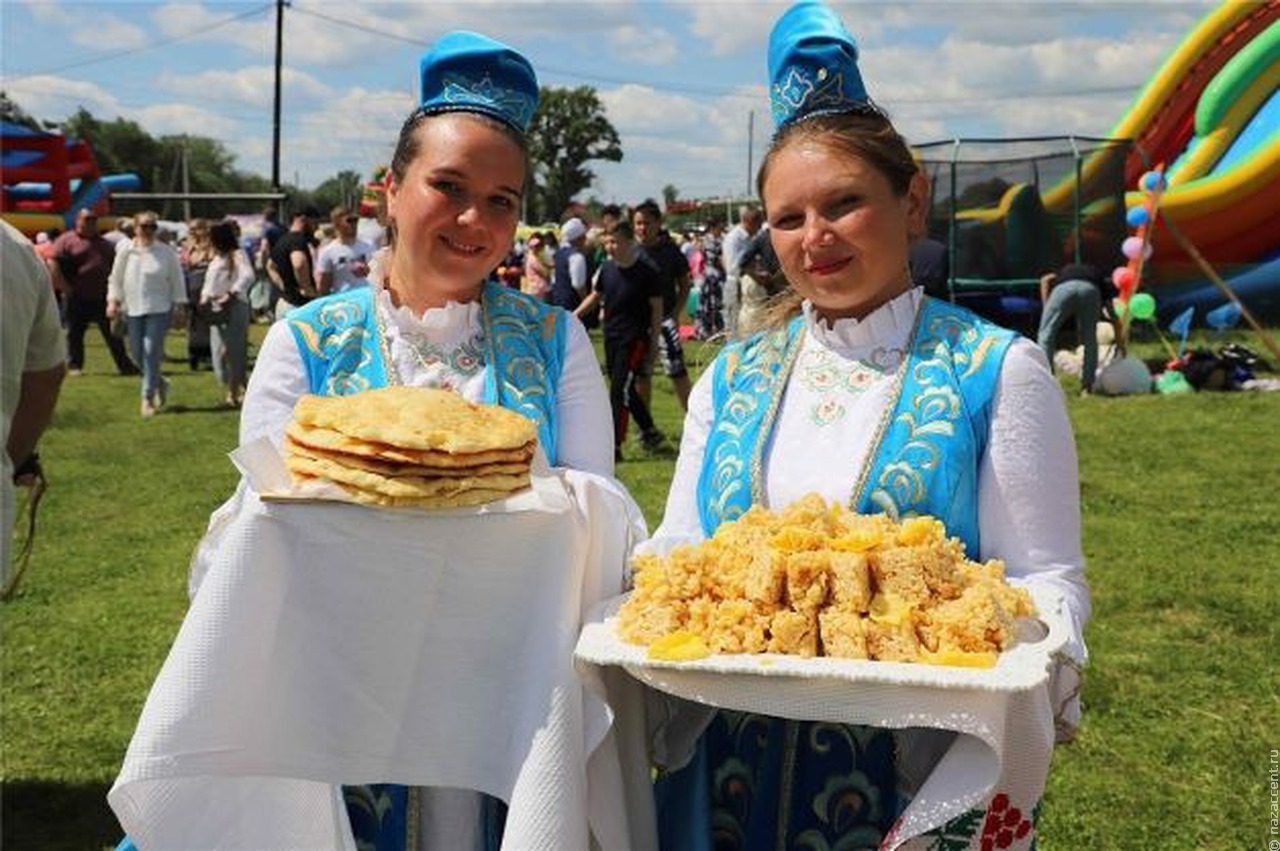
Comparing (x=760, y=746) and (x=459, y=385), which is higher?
(x=459, y=385)

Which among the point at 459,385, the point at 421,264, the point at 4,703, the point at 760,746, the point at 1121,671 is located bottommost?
the point at 4,703

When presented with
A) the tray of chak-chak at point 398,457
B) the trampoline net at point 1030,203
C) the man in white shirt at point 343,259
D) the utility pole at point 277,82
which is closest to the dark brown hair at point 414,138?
the tray of chak-chak at point 398,457

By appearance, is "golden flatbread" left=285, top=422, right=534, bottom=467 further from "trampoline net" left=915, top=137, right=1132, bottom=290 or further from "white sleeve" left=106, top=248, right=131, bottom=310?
"trampoline net" left=915, top=137, right=1132, bottom=290

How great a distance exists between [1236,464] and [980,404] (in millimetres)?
7374

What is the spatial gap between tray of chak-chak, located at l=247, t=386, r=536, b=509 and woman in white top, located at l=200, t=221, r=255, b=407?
10550mm

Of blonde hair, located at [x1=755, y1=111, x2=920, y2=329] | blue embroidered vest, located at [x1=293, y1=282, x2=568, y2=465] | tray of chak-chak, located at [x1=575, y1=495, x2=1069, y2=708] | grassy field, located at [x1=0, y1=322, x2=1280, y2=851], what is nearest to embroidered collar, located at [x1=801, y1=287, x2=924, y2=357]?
blonde hair, located at [x1=755, y1=111, x2=920, y2=329]

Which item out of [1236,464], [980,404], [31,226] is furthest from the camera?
[31,226]

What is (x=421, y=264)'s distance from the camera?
2305 mm

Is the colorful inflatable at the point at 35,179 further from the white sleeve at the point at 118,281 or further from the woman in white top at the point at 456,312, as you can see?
the woman in white top at the point at 456,312

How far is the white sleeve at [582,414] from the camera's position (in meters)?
2.31

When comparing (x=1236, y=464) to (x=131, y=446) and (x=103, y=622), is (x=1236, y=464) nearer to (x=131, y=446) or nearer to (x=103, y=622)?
(x=103, y=622)

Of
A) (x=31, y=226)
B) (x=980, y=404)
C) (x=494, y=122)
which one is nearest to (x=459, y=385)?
(x=494, y=122)

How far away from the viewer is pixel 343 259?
37.4 feet

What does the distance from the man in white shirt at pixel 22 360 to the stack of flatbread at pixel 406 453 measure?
5.03 ft
